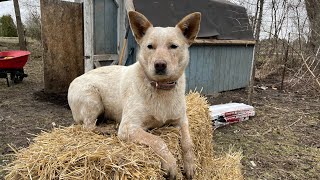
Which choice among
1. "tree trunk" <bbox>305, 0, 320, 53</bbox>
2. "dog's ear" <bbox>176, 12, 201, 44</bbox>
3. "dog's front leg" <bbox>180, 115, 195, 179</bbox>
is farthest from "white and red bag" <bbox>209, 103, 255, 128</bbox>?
"tree trunk" <bbox>305, 0, 320, 53</bbox>

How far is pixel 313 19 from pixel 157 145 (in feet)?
35.7

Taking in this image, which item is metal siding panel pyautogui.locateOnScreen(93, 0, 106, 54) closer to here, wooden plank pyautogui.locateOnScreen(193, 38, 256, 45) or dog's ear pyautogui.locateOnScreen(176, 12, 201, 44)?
wooden plank pyautogui.locateOnScreen(193, 38, 256, 45)

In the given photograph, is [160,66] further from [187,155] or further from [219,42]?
[219,42]

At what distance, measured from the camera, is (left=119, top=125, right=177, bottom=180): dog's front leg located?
2373 mm

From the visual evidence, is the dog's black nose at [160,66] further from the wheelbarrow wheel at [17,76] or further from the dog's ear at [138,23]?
the wheelbarrow wheel at [17,76]

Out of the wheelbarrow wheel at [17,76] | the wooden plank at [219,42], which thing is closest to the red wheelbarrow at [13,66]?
the wheelbarrow wheel at [17,76]

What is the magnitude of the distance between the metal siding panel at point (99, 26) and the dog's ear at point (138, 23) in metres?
4.22

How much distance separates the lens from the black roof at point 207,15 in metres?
6.77

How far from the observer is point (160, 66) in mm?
2441

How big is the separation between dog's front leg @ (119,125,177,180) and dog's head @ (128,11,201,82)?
1.61ft

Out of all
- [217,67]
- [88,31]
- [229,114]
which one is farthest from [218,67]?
[88,31]

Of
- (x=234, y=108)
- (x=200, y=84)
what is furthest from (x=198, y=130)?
(x=200, y=84)

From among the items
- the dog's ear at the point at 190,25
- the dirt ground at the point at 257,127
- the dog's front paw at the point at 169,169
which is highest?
the dog's ear at the point at 190,25

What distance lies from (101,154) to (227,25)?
7491 mm
